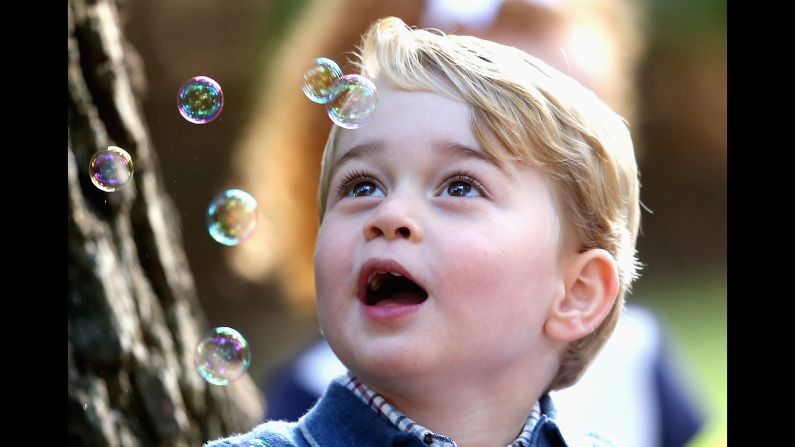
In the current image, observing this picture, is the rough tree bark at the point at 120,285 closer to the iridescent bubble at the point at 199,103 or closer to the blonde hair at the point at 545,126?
the iridescent bubble at the point at 199,103

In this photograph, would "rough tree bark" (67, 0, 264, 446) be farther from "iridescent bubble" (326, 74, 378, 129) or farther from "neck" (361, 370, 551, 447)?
"neck" (361, 370, 551, 447)

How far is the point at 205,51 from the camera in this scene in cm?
236

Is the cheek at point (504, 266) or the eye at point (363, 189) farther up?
the eye at point (363, 189)

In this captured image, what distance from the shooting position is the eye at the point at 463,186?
1425mm

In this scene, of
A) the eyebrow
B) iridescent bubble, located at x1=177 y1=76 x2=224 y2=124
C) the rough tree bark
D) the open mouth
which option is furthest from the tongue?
the rough tree bark

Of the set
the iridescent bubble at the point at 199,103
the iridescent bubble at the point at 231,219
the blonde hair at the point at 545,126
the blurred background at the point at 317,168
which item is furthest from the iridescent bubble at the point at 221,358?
the blurred background at the point at 317,168

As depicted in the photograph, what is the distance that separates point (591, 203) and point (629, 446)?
0.98 m

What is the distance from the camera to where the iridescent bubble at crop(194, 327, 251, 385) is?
168 centimetres

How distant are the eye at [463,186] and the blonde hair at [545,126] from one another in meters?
0.05

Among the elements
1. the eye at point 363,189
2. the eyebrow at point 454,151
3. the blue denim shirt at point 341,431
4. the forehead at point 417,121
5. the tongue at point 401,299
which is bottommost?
the blue denim shirt at point 341,431

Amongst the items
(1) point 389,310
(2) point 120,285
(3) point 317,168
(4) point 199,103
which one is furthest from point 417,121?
(3) point 317,168

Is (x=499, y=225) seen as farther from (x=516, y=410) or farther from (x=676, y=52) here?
(x=676, y=52)

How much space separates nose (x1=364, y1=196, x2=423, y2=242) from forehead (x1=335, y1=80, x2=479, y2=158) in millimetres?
108

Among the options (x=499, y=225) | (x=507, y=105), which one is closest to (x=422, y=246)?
(x=499, y=225)
